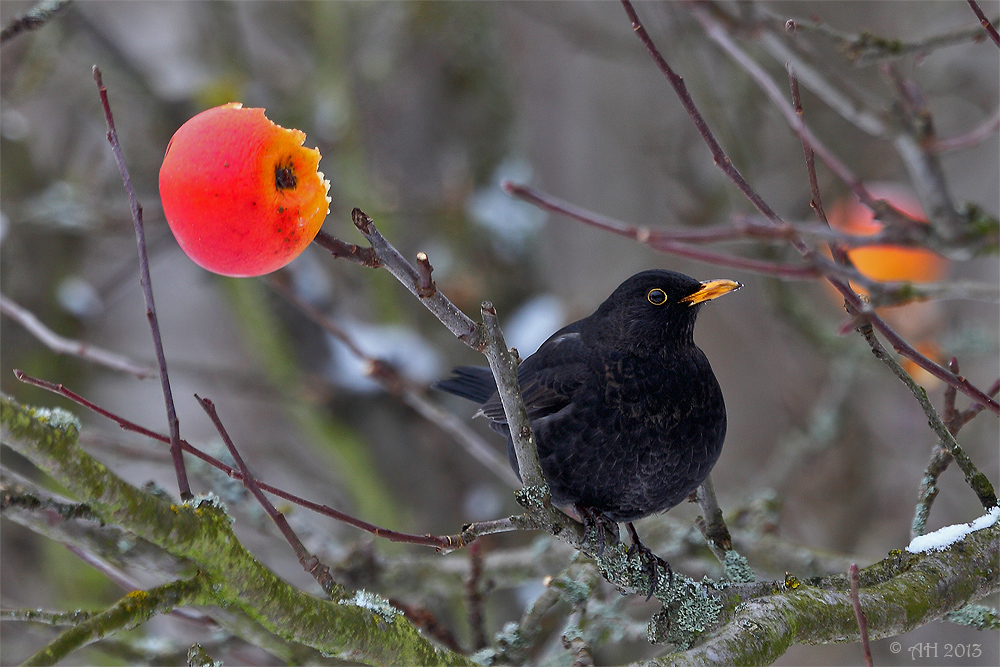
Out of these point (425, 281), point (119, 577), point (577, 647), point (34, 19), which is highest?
point (34, 19)

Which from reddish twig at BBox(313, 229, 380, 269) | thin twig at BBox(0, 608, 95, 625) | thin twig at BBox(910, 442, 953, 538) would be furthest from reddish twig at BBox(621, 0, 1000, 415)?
thin twig at BBox(0, 608, 95, 625)

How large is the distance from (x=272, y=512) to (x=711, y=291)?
4.31 ft

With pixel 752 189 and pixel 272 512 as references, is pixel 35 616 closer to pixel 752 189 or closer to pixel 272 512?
pixel 272 512

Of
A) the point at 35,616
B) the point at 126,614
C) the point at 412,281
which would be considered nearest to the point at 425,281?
the point at 412,281

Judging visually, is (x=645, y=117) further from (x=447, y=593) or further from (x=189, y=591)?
(x=189, y=591)

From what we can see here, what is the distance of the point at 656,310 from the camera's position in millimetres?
2373

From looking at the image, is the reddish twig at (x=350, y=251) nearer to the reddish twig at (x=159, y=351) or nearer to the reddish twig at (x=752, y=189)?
the reddish twig at (x=159, y=351)

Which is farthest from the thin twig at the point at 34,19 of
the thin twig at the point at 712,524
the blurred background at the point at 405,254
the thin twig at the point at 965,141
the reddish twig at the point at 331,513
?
the thin twig at the point at 712,524

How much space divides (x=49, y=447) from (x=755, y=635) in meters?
1.26

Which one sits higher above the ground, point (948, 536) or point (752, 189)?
point (752, 189)

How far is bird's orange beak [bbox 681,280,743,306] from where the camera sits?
210cm

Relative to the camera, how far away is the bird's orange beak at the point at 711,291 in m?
2.10

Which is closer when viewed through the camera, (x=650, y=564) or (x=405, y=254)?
(x=650, y=564)

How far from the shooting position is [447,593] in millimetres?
3121
